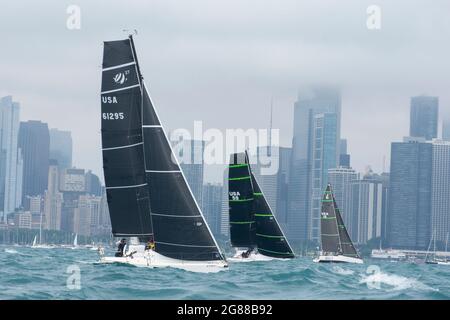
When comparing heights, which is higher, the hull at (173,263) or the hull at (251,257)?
the hull at (173,263)

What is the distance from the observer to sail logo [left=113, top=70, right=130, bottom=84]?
3559 centimetres

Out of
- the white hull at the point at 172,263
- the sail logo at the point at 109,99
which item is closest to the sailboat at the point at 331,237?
the white hull at the point at 172,263

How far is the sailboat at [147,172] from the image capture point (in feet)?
113

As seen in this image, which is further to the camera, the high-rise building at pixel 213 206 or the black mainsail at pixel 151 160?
the high-rise building at pixel 213 206

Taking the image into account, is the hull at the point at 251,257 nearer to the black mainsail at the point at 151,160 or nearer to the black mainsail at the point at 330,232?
the black mainsail at the point at 330,232

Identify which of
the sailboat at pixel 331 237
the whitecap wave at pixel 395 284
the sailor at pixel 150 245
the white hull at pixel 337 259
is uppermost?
the sailor at pixel 150 245

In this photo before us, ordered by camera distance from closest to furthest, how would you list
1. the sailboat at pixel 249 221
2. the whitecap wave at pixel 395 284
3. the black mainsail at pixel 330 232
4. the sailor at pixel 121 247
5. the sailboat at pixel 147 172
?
1. the whitecap wave at pixel 395 284
2. the sailboat at pixel 147 172
3. the sailor at pixel 121 247
4. the sailboat at pixel 249 221
5. the black mainsail at pixel 330 232

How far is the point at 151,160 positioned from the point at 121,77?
339 centimetres

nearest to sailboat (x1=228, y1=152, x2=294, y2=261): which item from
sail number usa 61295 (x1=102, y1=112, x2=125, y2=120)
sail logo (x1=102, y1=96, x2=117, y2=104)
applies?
sail number usa 61295 (x1=102, y1=112, x2=125, y2=120)

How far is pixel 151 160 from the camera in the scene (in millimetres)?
34844

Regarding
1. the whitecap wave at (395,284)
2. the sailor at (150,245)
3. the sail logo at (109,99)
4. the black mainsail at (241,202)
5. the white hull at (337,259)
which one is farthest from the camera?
the white hull at (337,259)

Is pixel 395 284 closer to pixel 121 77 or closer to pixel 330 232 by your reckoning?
pixel 121 77
